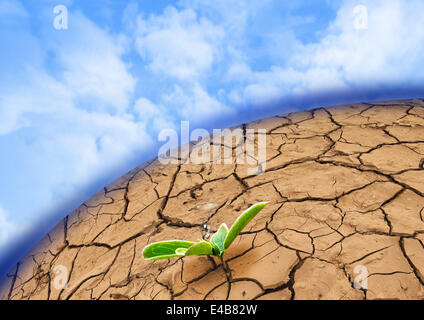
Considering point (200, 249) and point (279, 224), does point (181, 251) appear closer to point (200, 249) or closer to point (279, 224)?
point (200, 249)

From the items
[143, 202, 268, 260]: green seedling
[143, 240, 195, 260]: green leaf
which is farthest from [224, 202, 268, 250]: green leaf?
[143, 240, 195, 260]: green leaf

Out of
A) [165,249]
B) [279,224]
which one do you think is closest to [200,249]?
[165,249]

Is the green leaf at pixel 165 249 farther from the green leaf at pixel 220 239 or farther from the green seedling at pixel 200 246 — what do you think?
the green leaf at pixel 220 239

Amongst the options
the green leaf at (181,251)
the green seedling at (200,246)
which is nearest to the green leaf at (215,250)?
the green seedling at (200,246)

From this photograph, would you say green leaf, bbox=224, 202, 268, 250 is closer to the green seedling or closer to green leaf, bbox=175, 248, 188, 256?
the green seedling

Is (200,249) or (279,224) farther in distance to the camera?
(279,224)
